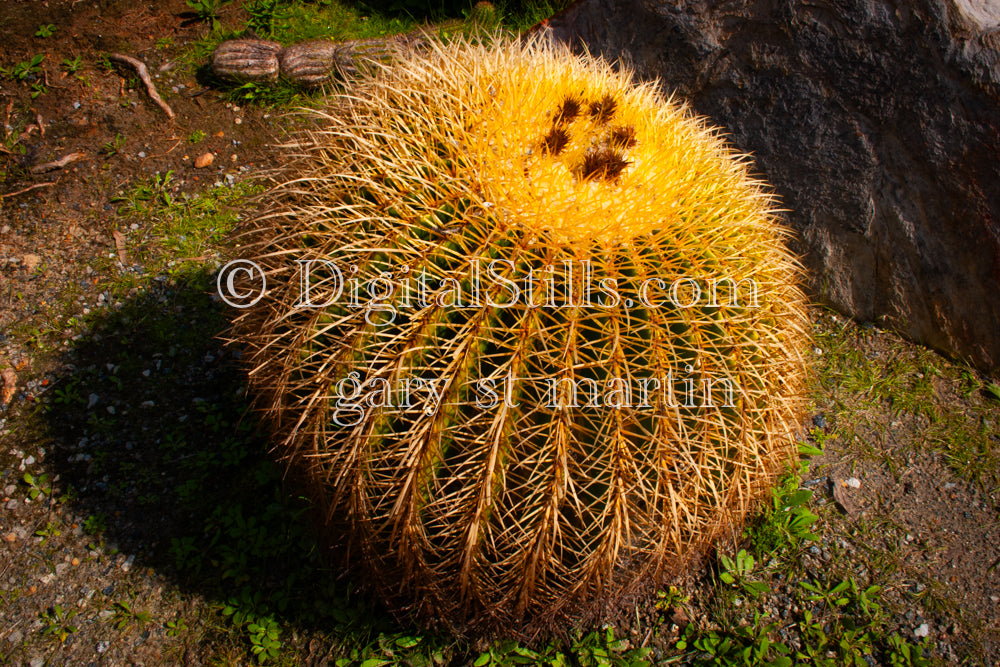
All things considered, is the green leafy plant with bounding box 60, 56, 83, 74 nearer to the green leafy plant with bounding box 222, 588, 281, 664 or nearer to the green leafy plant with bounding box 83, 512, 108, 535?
the green leafy plant with bounding box 83, 512, 108, 535

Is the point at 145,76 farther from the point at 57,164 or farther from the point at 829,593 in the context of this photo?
the point at 829,593

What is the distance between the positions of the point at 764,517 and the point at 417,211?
1953 millimetres

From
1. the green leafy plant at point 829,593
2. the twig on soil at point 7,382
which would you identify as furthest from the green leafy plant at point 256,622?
the green leafy plant at point 829,593

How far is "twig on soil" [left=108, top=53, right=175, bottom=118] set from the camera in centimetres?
445

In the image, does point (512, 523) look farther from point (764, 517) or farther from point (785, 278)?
point (764, 517)

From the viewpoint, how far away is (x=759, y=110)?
3.73m

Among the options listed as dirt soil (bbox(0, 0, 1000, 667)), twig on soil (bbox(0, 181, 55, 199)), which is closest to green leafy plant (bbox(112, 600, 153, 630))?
dirt soil (bbox(0, 0, 1000, 667))

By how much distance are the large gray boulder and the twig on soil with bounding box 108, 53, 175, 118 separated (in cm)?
320

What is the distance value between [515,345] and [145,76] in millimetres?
4211

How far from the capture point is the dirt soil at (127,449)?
2391 millimetres

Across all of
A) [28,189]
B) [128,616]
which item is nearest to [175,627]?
[128,616]

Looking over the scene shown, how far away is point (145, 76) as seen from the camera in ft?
14.9

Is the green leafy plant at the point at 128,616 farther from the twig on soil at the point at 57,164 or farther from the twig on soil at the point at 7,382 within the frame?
the twig on soil at the point at 57,164

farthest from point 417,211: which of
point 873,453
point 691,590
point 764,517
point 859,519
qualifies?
point 873,453
